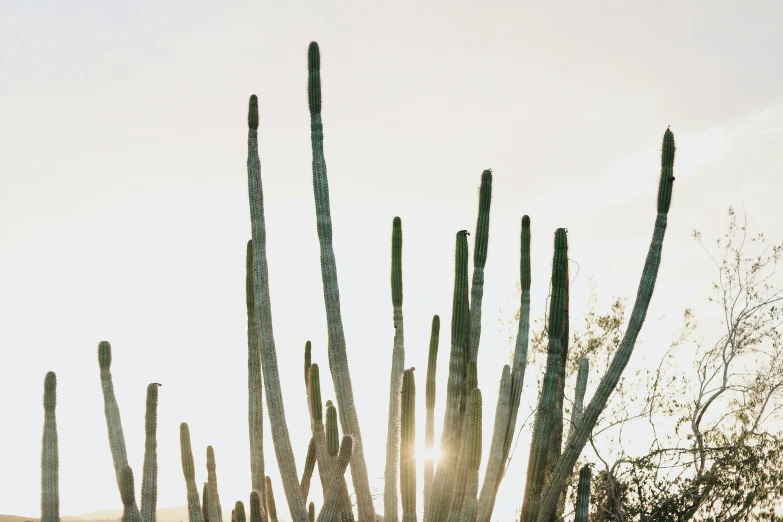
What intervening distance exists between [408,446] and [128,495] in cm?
253

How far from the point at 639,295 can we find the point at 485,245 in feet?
5.51

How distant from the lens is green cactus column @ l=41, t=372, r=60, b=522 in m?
7.06

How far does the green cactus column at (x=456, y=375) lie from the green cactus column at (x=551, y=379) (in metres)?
0.75

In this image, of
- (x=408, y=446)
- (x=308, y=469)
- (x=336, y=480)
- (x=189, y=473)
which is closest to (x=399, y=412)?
(x=408, y=446)

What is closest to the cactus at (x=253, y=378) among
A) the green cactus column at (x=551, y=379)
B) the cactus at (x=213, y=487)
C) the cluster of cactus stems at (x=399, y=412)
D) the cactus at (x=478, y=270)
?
the cluster of cactus stems at (x=399, y=412)

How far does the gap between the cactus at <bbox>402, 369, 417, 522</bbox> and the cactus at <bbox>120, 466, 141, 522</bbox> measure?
2409 millimetres

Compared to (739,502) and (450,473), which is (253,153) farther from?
(739,502)

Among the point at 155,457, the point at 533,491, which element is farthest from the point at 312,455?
the point at 533,491

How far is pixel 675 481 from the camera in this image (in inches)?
607

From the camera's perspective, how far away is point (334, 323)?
27.7 feet

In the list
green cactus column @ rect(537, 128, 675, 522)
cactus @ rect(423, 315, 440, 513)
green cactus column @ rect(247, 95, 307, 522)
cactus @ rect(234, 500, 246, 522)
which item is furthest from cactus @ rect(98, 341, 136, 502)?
green cactus column @ rect(537, 128, 675, 522)

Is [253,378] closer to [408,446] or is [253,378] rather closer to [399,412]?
Result: [399,412]

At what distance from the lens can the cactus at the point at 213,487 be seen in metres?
8.80

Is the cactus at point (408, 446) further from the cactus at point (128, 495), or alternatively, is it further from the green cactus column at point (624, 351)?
the cactus at point (128, 495)
